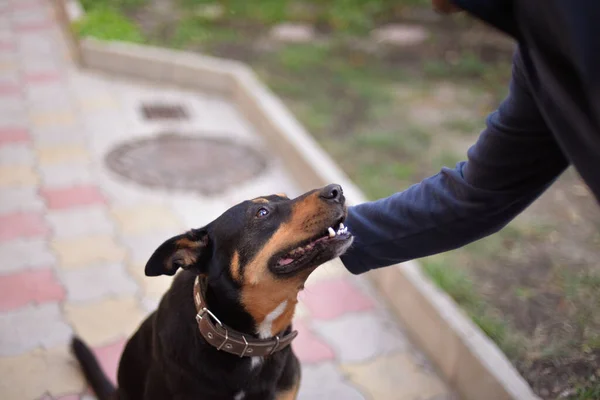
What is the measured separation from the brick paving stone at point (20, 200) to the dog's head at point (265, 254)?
2.38 m

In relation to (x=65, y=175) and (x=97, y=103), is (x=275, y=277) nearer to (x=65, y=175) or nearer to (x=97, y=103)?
(x=65, y=175)

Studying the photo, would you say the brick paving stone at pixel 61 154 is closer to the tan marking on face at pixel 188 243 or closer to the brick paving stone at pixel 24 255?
the brick paving stone at pixel 24 255

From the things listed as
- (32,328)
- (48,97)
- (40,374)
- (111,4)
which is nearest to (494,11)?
(40,374)

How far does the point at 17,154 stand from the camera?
4988mm

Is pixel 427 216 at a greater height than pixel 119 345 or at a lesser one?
greater

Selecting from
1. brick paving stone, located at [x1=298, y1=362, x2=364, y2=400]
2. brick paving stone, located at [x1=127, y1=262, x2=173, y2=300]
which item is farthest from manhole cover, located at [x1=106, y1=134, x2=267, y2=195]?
brick paving stone, located at [x1=298, y1=362, x2=364, y2=400]

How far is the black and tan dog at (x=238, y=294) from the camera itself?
2.28 metres

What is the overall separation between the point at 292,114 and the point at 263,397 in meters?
3.77

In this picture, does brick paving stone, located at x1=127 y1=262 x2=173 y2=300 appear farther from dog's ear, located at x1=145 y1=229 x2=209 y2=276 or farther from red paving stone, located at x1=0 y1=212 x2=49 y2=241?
dog's ear, located at x1=145 y1=229 x2=209 y2=276

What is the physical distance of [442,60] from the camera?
23.6ft

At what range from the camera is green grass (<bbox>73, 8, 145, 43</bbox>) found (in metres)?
6.91

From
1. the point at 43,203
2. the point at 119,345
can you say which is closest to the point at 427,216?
the point at 119,345

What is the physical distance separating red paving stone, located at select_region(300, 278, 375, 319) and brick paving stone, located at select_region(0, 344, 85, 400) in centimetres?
128

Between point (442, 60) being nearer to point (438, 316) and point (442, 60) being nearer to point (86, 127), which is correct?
point (86, 127)
